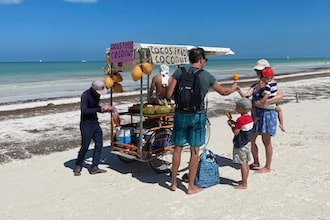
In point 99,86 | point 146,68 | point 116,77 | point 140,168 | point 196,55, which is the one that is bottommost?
point 140,168

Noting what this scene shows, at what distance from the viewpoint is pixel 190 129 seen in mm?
5031

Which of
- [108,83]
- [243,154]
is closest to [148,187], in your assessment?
[243,154]

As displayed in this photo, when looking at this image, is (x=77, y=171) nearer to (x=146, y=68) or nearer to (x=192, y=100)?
(x=146, y=68)

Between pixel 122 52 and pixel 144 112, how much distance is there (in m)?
1.02

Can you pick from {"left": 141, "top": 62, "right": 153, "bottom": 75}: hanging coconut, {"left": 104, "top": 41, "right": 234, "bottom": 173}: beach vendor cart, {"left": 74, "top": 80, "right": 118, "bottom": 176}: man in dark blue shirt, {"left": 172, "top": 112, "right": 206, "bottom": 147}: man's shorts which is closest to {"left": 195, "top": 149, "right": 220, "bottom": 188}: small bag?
{"left": 172, "top": 112, "right": 206, "bottom": 147}: man's shorts

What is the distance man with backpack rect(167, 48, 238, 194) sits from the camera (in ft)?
15.8

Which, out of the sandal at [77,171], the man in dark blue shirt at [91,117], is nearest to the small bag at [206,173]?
the man in dark blue shirt at [91,117]

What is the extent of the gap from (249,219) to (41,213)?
2.46 metres

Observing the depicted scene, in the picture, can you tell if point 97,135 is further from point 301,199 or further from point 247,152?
point 301,199

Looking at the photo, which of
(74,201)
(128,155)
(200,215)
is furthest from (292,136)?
(74,201)

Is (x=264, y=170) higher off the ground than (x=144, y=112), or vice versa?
(x=144, y=112)

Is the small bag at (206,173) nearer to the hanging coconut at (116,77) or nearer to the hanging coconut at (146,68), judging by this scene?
the hanging coconut at (146,68)

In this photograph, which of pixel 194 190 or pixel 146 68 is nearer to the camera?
pixel 194 190

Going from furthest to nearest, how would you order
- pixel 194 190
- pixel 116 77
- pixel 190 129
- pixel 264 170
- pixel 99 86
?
pixel 116 77 < pixel 264 170 < pixel 99 86 < pixel 194 190 < pixel 190 129
